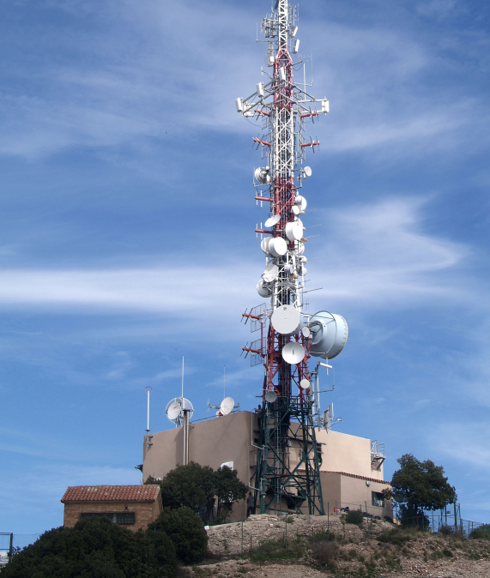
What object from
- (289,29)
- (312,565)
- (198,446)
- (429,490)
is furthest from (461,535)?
(289,29)

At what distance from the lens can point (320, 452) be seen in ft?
198

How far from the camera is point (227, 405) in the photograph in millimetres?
64125

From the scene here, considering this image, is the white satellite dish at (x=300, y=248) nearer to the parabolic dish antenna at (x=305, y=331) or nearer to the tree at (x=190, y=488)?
the parabolic dish antenna at (x=305, y=331)

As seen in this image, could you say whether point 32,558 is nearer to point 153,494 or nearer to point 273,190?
point 153,494

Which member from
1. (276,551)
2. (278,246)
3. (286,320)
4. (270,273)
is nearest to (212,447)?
(286,320)

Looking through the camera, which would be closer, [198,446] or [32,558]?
[32,558]

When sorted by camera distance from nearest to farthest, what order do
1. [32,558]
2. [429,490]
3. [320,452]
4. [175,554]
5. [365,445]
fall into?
[32,558]
[175,554]
[429,490]
[320,452]
[365,445]

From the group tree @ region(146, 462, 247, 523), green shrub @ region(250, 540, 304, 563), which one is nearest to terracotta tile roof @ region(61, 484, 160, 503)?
tree @ region(146, 462, 247, 523)

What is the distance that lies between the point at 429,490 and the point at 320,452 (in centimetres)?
809

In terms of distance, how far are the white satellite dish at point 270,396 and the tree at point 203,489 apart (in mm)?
5367

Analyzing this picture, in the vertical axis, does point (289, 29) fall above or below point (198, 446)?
above

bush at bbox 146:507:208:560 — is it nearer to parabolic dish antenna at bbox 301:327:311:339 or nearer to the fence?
the fence

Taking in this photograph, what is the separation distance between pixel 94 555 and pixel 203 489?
55.3ft

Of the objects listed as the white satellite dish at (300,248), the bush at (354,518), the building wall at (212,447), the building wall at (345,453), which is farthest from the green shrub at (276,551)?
the white satellite dish at (300,248)
